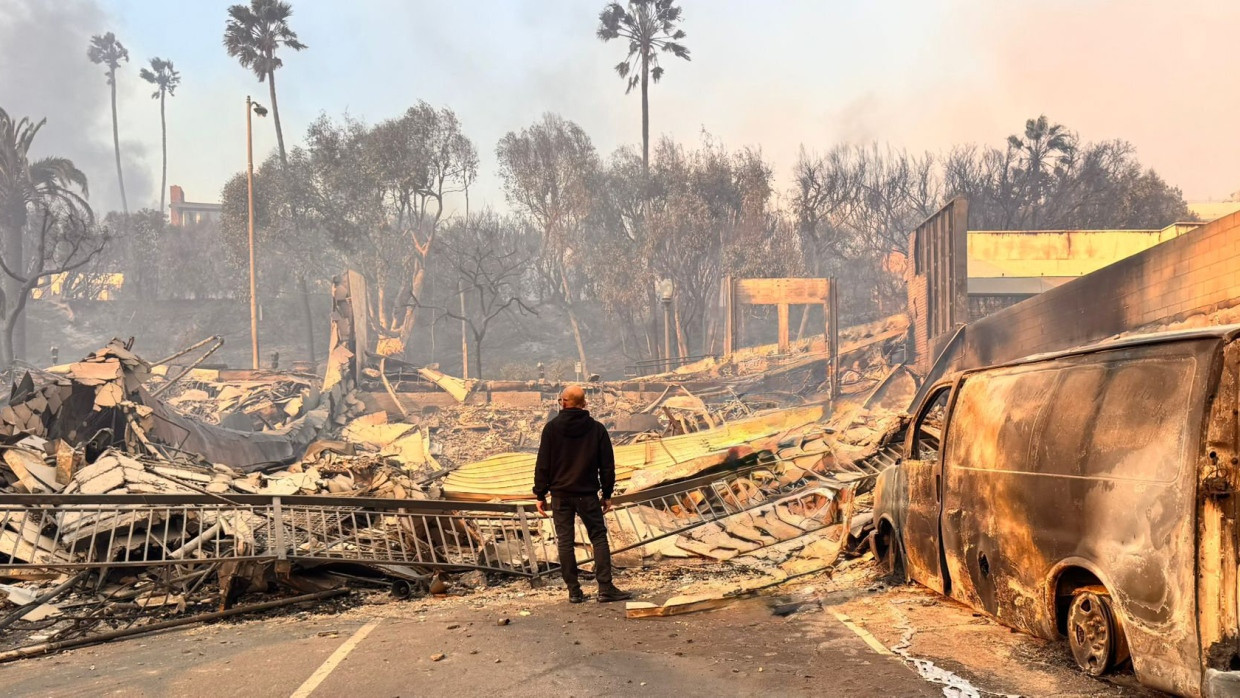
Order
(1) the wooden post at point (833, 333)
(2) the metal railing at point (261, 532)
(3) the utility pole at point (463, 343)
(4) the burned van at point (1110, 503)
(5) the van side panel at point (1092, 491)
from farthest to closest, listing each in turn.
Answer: (3) the utility pole at point (463, 343) → (1) the wooden post at point (833, 333) → (2) the metal railing at point (261, 532) → (5) the van side panel at point (1092, 491) → (4) the burned van at point (1110, 503)

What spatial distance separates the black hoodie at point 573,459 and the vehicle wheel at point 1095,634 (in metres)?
3.55

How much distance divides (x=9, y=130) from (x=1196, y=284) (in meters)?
51.6

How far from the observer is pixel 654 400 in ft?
97.5

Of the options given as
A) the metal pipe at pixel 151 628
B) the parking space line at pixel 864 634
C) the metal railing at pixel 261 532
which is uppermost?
the metal railing at pixel 261 532

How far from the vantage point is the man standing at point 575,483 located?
6984 millimetres

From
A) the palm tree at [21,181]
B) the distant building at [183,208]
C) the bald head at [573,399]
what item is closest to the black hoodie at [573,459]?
the bald head at [573,399]

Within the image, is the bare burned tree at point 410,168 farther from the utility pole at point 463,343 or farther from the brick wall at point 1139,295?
the brick wall at point 1139,295

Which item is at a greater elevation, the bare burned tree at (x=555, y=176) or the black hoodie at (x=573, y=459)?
the bare burned tree at (x=555, y=176)

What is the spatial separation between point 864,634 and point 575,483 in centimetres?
253

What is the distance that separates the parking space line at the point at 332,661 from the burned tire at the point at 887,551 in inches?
165

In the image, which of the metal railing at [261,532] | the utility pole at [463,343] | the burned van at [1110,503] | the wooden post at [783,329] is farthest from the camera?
the utility pole at [463,343]

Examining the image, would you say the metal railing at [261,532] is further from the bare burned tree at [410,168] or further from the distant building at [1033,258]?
the bare burned tree at [410,168]

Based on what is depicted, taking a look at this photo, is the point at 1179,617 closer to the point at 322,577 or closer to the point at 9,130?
the point at 322,577

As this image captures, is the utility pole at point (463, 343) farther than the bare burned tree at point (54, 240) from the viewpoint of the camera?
Yes
